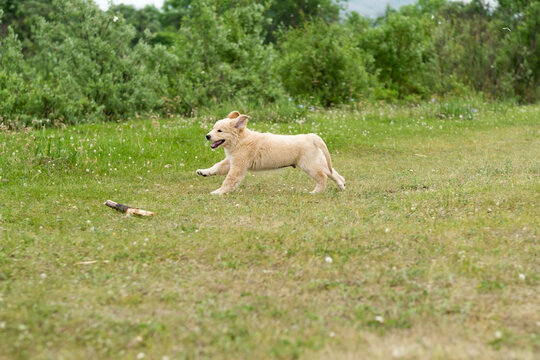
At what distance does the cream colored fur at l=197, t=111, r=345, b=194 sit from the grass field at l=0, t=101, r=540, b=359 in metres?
0.34

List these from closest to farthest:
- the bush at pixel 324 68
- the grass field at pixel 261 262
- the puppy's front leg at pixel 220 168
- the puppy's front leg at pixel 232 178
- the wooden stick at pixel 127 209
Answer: the grass field at pixel 261 262 → the wooden stick at pixel 127 209 → the puppy's front leg at pixel 232 178 → the puppy's front leg at pixel 220 168 → the bush at pixel 324 68

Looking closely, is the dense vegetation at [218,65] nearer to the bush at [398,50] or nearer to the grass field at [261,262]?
the bush at [398,50]

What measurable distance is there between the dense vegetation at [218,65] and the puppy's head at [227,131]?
5.51 meters

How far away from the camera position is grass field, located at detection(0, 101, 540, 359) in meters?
4.15

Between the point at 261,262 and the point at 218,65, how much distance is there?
14.5m

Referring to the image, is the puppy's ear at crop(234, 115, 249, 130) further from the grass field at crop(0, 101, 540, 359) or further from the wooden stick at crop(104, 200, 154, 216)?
the wooden stick at crop(104, 200, 154, 216)

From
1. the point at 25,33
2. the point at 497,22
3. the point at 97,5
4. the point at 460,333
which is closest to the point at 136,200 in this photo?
the point at 460,333

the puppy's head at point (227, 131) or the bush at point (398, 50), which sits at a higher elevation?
the bush at point (398, 50)

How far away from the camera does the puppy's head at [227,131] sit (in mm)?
8797

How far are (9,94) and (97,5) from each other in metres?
4.89

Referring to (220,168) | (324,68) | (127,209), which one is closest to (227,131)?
(220,168)

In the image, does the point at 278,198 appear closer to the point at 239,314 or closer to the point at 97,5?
the point at 239,314

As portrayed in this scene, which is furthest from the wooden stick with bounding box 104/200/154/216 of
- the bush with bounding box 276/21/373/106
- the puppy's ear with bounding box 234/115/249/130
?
the bush with bounding box 276/21/373/106

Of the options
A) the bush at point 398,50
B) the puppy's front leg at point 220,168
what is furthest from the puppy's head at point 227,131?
the bush at point 398,50
